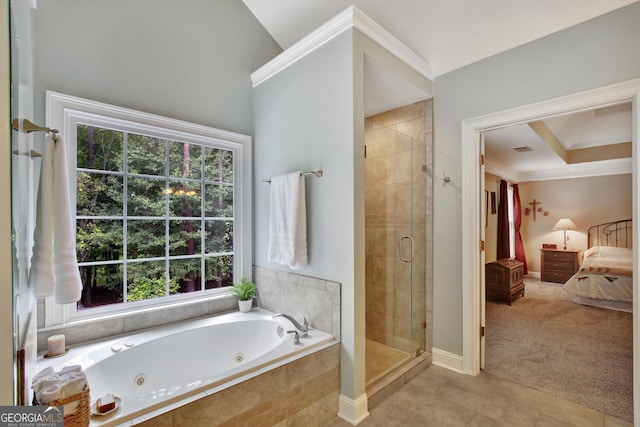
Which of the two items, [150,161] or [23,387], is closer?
[23,387]

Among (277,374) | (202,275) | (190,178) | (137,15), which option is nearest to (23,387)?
(277,374)

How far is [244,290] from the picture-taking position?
2.68 metres

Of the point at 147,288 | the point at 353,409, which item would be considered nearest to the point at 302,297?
the point at 353,409

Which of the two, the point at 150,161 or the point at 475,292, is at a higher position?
the point at 150,161

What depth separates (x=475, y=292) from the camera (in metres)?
2.53

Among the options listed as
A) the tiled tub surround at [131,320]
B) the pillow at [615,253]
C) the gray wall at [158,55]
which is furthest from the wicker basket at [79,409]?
the pillow at [615,253]

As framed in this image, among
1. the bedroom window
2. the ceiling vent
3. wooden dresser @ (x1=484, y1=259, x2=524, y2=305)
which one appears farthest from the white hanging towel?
the bedroom window

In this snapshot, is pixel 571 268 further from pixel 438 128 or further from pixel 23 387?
pixel 23 387

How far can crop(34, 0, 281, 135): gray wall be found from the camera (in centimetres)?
196

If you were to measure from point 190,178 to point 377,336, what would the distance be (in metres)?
2.22

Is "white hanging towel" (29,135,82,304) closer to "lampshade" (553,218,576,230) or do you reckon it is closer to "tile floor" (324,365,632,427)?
"tile floor" (324,365,632,427)

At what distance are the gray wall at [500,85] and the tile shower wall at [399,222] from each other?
9 cm

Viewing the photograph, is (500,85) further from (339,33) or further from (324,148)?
(324,148)

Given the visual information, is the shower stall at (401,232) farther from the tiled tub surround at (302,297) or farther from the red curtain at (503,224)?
the red curtain at (503,224)
